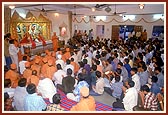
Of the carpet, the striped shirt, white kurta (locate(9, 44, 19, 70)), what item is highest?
white kurta (locate(9, 44, 19, 70))

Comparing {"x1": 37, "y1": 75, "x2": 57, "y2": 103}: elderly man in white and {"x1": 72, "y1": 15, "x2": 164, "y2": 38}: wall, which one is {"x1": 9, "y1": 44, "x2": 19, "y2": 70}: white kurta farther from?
{"x1": 72, "y1": 15, "x2": 164, "y2": 38}: wall

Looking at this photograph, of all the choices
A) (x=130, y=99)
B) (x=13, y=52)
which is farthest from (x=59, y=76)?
(x=13, y=52)

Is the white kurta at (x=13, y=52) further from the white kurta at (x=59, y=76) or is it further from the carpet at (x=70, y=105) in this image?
the carpet at (x=70, y=105)

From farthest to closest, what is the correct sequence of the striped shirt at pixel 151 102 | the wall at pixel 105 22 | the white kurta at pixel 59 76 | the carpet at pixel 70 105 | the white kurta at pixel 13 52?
the wall at pixel 105 22
the white kurta at pixel 13 52
the white kurta at pixel 59 76
the carpet at pixel 70 105
the striped shirt at pixel 151 102

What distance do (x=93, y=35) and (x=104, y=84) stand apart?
9632 millimetres

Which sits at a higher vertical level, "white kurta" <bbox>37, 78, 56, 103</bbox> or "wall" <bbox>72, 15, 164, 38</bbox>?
"wall" <bbox>72, 15, 164, 38</bbox>

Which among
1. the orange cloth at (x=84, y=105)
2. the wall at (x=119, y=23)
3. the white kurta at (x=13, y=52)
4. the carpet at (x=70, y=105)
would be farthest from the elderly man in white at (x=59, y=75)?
the wall at (x=119, y=23)

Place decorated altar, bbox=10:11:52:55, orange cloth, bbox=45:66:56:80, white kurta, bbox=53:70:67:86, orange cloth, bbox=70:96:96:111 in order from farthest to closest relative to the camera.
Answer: decorated altar, bbox=10:11:52:55 → orange cloth, bbox=45:66:56:80 → white kurta, bbox=53:70:67:86 → orange cloth, bbox=70:96:96:111

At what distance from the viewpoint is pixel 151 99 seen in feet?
12.4

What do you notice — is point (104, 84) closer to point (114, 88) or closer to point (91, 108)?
point (114, 88)

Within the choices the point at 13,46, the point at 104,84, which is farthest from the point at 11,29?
the point at 104,84

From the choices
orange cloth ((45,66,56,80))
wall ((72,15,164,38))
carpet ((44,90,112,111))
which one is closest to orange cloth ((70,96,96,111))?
carpet ((44,90,112,111))

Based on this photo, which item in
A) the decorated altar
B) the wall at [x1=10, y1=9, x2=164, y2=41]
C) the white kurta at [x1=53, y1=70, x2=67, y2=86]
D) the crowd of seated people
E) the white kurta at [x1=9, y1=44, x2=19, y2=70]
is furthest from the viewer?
the wall at [x1=10, y1=9, x2=164, y2=41]

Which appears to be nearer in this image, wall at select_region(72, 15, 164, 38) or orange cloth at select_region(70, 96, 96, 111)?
orange cloth at select_region(70, 96, 96, 111)
